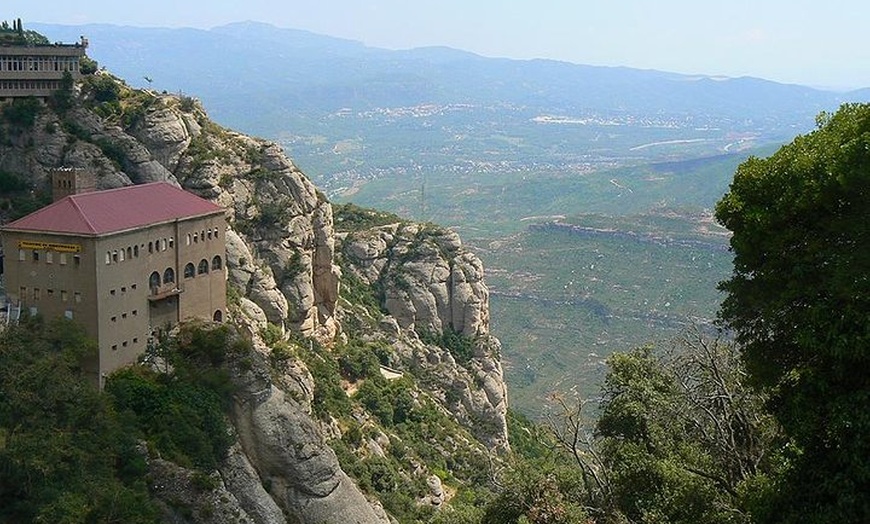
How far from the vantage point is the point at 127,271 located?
31.8 metres

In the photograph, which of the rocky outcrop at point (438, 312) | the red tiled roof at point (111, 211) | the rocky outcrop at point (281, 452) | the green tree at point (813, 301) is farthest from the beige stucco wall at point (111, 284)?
the rocky outcrop at point (438, 312)

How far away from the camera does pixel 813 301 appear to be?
16.8 m

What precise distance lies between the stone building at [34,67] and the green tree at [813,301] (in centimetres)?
3542

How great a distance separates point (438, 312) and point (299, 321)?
15.9m

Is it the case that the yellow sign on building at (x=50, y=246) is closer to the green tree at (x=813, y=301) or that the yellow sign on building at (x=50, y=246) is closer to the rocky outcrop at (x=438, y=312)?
the green tree at (x=813, y=301)

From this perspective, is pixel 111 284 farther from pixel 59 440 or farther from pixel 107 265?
pixel 59 440

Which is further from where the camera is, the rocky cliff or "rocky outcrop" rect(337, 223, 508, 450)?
"rocky outcrop" rect(337, 223, 508, 450)

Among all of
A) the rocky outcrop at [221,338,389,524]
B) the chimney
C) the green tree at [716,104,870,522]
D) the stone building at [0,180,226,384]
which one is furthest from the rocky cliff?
the green tree at [716,104,870,522]

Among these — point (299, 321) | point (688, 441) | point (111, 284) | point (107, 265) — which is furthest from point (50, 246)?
point (688, 441)

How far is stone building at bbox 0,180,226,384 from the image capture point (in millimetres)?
30469

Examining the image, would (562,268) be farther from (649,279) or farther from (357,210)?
(357,210)

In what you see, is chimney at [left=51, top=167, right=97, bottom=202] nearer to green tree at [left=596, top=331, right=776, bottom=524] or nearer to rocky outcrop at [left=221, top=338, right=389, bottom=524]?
rocky outcrop at [left=221, top=338, right=389, bottom=524]

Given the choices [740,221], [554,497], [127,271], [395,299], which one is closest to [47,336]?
[127,271]

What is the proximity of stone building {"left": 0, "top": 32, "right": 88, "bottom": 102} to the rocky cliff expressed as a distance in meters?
1.26
